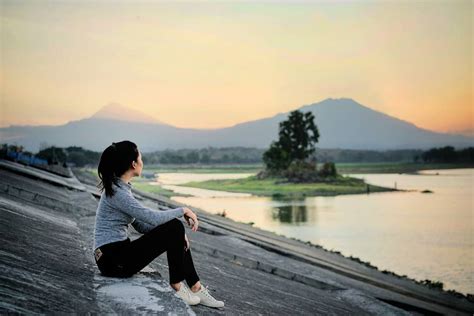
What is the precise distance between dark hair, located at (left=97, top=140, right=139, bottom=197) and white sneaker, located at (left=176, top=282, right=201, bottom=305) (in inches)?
33.8

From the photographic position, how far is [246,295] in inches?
216

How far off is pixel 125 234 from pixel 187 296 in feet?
2.16

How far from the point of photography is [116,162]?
3750 mm

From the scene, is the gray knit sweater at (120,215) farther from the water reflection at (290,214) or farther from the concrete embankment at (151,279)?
the water reflection at (290,214)

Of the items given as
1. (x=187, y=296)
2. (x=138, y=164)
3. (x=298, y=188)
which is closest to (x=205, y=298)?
(x=187, y=296)

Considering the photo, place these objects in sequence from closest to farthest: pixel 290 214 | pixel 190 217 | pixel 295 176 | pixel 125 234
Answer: pixel 125 234, pixel 190 217, pixel 290 214, pixel 295 176

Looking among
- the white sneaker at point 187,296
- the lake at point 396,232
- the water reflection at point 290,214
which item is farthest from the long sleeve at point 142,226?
the water reflection at point 290,214

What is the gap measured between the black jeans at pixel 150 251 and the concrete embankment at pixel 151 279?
11 cm

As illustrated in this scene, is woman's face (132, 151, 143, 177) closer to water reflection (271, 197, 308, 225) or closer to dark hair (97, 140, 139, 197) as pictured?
dark hair (97, 140, 139, 197)

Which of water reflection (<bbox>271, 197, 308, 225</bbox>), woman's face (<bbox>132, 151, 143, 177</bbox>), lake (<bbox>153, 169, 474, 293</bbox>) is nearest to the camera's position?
woman's face (<bbox>132, 151, 143, 177</bbox>)

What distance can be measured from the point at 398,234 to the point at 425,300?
17.5m

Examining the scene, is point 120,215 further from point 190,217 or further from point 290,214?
point 290,214

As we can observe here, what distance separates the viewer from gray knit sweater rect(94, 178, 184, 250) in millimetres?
3693

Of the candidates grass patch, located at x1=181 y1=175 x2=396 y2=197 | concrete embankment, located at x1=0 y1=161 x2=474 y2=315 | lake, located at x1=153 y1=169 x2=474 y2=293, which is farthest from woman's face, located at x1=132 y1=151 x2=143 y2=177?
grass patch, located at x1=181 y1=175 x2=396 y2=197
